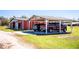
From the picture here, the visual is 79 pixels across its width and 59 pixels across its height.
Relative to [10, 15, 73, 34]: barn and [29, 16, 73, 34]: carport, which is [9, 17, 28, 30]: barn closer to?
[10, 15, 73, 34]: barn

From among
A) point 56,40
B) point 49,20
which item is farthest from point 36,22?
point 56,40

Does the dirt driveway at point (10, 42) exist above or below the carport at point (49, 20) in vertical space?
below

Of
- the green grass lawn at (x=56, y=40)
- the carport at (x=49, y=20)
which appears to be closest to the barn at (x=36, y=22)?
the carport at (x=49, y=20)

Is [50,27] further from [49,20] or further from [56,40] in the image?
[56,40]

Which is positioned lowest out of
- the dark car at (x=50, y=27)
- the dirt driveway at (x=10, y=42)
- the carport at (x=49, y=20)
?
the dirt driveway at (x=10, y=42)

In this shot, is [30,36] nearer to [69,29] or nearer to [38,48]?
[38,48]

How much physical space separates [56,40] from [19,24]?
618 millimetres

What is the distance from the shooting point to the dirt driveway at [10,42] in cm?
554

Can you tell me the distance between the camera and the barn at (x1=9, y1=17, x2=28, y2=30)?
5.56m

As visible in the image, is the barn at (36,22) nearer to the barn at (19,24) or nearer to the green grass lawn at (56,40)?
the barn at (19,24)

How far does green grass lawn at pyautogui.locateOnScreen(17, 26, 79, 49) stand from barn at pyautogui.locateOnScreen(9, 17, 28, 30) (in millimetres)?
140

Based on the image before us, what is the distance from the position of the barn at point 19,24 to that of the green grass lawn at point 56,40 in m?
0.14

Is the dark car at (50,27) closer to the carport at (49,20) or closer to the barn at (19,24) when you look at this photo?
the carport at (49,20)
